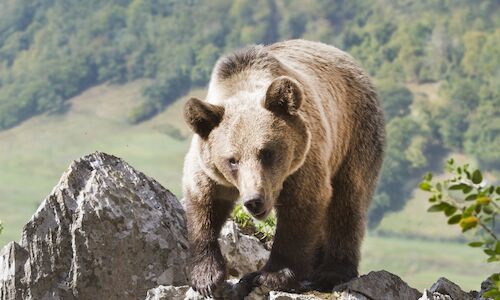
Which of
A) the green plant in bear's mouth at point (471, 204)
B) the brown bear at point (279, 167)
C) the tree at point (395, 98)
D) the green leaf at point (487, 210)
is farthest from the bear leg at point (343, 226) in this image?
the tree at point (395, 98)

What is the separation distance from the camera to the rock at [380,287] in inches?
318

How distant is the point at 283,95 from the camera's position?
7.52 meters

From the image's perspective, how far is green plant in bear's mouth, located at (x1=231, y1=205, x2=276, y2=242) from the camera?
984 cm

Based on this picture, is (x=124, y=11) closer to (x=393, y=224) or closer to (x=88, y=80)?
(x=88, y=80)

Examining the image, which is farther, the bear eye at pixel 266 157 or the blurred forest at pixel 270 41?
the blurred forest at pixel 270 41

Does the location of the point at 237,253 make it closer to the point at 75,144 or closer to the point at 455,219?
the point at 455,219

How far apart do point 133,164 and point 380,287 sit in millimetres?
98442

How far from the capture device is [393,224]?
4483 inches

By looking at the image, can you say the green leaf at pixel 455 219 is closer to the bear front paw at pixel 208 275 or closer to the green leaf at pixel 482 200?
the green leaf at pixel 482 200

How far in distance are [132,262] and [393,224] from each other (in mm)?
106559

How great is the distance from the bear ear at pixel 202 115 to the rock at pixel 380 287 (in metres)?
1.57

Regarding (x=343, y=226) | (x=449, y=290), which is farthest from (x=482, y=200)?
(x=343, y=226)

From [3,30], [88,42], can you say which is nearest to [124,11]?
[88,42]

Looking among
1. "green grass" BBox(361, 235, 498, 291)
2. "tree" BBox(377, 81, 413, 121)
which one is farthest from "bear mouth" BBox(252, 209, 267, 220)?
"tree" BBox(377, 81, 413, 121)
